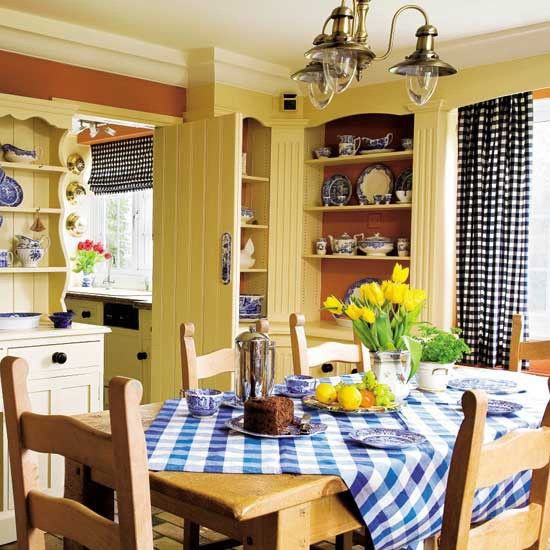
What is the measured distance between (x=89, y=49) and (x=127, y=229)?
112 inches

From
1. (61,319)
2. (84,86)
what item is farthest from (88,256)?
(61,319)

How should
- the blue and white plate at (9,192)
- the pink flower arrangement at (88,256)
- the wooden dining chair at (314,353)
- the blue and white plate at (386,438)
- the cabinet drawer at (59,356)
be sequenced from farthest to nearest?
the pink flower arrangement at (88,256) < the blue and white plate at (9,192) < the cabinet drawer at (59,356) < the wooden dining chair at (314,353) < the blue and white plate at (386,438)

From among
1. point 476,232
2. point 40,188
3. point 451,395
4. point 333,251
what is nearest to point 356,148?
point 333,251

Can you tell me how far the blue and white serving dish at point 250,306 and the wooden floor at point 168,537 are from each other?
1.57 metres

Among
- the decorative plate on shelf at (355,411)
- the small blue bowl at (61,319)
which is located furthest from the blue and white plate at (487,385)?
the small blue bowl at (61,319)

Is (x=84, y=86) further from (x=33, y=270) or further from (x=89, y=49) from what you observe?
(x=33, y=270)

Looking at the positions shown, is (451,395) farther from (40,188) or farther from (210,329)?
(40,188)

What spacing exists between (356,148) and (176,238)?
4.32 feet

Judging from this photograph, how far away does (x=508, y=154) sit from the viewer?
4297 millimetres

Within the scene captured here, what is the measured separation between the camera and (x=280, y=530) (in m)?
1.56

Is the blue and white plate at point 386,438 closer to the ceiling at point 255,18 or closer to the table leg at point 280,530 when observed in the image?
the table leg at point 280,530

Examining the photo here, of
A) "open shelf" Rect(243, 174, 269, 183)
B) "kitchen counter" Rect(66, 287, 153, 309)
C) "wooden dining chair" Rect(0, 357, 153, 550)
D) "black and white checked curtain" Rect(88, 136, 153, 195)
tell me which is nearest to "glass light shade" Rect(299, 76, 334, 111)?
"wooden dining chair" Rect(0, 357, 153, 550)

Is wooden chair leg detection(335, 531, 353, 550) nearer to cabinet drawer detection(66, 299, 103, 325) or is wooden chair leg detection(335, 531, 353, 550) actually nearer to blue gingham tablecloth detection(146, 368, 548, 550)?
blue gingham tablecloth detection(146, 368, 548, 550)

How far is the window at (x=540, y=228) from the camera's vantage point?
14.3 ft
